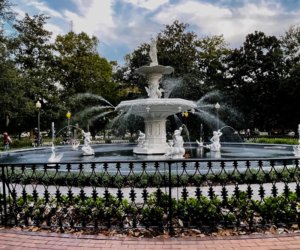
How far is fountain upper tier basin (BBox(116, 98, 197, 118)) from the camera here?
16.8 metres

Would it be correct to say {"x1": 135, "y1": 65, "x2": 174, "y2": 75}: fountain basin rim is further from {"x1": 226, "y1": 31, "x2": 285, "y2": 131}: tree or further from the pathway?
{"x1": 226, "y1": 31, "x2": 285, "y2": 131}: tree

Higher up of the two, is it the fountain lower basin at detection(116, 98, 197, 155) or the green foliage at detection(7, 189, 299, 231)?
the fountain lower basin at detection(116, 98, 197, 155)

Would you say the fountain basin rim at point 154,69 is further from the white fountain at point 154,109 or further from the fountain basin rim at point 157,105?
Result: the fountain basin rim at point 157,105

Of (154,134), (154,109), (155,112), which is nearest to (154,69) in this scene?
(155,112)

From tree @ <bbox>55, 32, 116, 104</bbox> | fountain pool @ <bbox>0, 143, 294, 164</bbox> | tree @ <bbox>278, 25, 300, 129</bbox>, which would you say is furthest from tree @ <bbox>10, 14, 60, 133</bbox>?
tree @ <bbox>278, 25, 300, 129</bbox>

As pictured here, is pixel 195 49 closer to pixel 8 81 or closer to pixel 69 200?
pixel 8 81

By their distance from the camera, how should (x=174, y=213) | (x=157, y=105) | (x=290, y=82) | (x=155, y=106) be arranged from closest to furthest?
(x=174, y=213)
(x=157, y=105)
(x=155, y=106)
(x=290, y=82)

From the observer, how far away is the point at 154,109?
57.4 ft

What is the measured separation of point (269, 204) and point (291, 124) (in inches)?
1622

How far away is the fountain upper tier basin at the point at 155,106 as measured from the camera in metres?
16.8

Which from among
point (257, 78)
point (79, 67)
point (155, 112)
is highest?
point (79, 67)

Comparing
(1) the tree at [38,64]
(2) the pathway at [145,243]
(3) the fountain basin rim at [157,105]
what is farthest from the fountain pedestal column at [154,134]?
(1) the tree at [38,64]

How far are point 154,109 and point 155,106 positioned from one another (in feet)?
1.37

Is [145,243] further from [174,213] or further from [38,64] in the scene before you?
[38,64]
